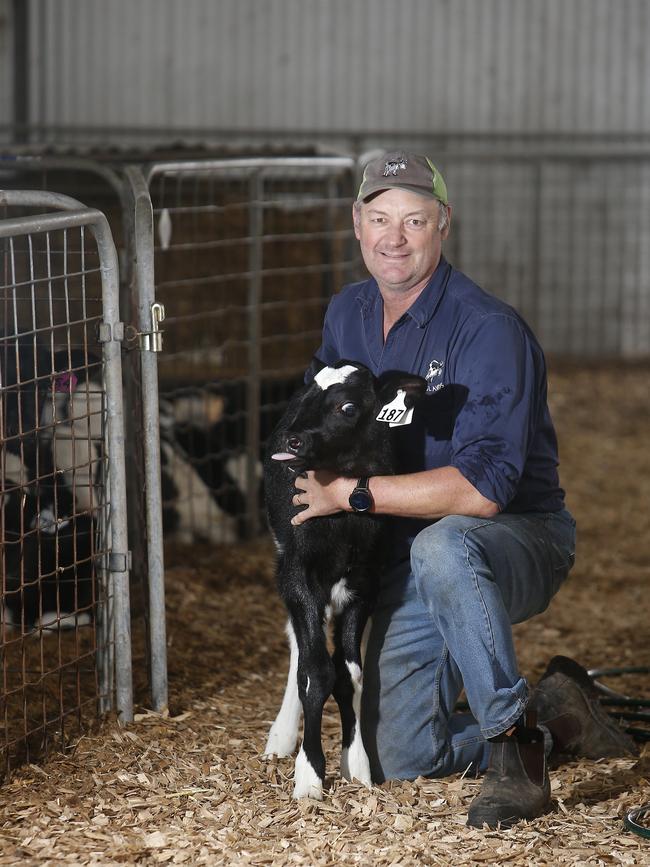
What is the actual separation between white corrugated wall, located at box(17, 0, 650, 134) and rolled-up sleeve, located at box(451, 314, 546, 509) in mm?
10485

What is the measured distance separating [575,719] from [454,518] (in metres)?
0.87

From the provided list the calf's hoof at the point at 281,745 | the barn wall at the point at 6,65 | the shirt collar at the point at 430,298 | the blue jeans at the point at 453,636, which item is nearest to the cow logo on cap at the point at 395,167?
the shirt collar at the point at 430,298

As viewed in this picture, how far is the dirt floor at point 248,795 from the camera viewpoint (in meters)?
3.11

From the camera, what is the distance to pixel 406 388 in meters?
3.41

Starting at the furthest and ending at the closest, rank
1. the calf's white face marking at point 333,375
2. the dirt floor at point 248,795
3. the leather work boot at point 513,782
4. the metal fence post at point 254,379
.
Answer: the metal fence post at point 254,379, the calf's white face marking at point 333,375, the leather work boot at point 513,782, the dirt floor at point 248,795

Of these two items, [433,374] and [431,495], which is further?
[433,374]

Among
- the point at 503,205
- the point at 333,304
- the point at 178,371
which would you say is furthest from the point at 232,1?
the point at 333,304

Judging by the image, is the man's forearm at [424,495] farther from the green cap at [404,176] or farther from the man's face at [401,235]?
the green cap at [404,176]

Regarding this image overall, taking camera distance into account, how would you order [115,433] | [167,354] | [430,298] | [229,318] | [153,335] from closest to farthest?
[430,298]
[115,433]
[153,335]
[167,354]
[229,318]

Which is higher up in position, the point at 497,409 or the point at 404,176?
the point at 404,176

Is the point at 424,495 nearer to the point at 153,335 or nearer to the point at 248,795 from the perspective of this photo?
the point at 248,795

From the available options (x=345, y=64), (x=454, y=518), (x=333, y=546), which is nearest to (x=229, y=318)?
(x=333, y=546)

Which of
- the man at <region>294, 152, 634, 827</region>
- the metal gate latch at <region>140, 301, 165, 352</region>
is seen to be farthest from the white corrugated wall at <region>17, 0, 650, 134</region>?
the man at <region>294, 152, 634, 827</region>

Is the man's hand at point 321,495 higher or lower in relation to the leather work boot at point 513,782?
higher
